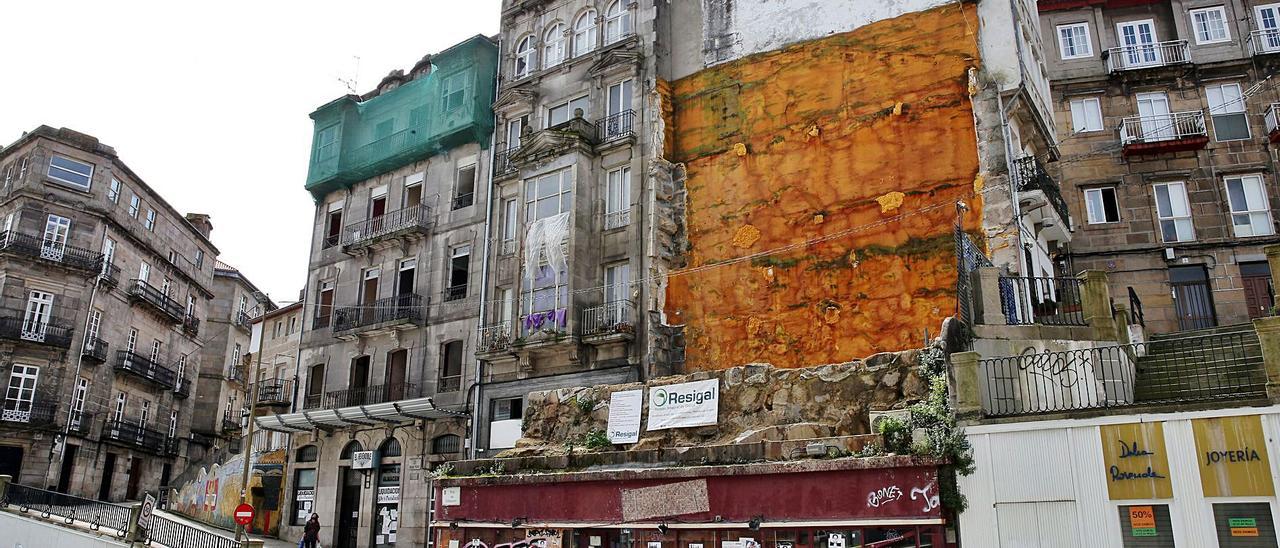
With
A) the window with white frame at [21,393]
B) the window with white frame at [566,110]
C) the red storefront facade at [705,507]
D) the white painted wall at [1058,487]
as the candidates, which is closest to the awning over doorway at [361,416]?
the red storefront facade at [705,507]

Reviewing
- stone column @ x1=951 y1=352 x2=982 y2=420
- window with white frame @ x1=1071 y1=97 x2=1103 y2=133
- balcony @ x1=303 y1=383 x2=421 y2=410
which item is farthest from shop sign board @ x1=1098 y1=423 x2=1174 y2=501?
balcony @ x1=303 y1=383 x2=421 y2=410

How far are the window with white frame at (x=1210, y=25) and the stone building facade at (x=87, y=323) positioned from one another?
43.2 meters

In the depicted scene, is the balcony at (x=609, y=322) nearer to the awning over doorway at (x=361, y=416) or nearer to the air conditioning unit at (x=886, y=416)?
the awning over doorway at (x=361, y=416)

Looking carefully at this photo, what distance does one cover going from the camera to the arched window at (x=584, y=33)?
30203 mm

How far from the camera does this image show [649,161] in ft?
→ 87.9

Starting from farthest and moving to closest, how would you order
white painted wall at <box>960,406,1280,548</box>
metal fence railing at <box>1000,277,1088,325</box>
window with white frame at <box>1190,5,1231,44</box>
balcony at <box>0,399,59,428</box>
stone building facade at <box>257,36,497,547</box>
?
1. balcony at <box>0,399,59,428</box>
2. stone building facade at <box>257,36,497,547</box>
3. window with white frame at <box>1190,5,1231,44</box>
4. metal fence railing at <box>1000,277,1088,325</box>
5. white painted wall at <box>960,406,1280,548</box>

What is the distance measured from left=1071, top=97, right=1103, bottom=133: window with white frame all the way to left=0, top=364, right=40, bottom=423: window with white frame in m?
40.2

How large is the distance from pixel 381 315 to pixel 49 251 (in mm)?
17996

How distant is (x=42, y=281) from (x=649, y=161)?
93.3 feet

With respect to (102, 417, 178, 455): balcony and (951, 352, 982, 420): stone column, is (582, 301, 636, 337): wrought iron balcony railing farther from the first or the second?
(102, 417, 178, 455): balcony

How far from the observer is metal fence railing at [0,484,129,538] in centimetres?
2602

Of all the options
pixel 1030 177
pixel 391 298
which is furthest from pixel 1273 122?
pixel 391 298

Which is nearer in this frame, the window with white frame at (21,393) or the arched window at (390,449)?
the arched window at (390,449)

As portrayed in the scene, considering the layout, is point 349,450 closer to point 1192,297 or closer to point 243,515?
point 243,515
